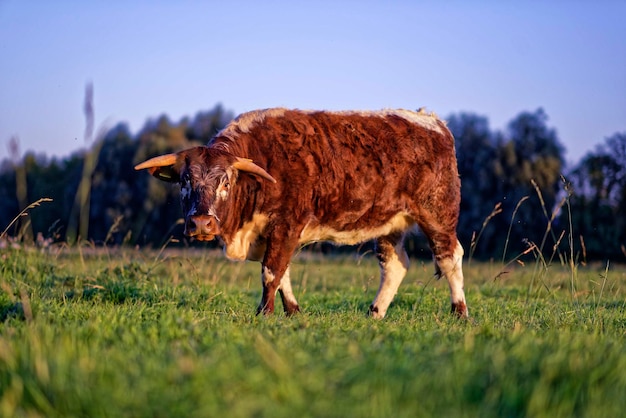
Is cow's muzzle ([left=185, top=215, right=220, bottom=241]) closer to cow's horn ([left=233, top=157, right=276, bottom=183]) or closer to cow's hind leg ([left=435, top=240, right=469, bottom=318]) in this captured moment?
cow's horn ([left=233, top=157, right=276, bottom=183])

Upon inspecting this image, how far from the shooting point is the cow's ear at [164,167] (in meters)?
8.03

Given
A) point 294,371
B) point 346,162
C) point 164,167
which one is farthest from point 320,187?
point 294,371

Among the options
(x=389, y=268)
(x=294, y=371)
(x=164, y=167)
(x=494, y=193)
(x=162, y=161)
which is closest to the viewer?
(x=294, y=371)

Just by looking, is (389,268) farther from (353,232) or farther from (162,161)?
(162,161)

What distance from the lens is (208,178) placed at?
7703 mm

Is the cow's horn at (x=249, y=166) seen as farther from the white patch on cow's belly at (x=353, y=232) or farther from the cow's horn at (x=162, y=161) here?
the white patch on cow's belly at (x=353, y=232)

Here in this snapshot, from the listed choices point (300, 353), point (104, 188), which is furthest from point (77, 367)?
point (104, 188)

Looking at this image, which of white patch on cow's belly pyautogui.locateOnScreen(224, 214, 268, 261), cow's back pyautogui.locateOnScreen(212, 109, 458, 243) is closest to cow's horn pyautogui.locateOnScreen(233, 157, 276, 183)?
cow's back pyautogui.locateOnScreen(212, 109, 458, 243)

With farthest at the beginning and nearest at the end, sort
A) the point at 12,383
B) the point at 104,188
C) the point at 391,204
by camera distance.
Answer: the point at 104,188 < the point at 391,204 < the point at 12,383

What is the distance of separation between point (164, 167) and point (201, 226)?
127 cm

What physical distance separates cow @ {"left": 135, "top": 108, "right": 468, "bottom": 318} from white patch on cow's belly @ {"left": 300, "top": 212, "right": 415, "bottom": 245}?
2 centimetres

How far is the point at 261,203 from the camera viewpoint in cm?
809

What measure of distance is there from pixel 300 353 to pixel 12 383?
1.44 meters

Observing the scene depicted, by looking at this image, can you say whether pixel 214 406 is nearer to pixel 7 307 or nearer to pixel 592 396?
pixel 592 396
